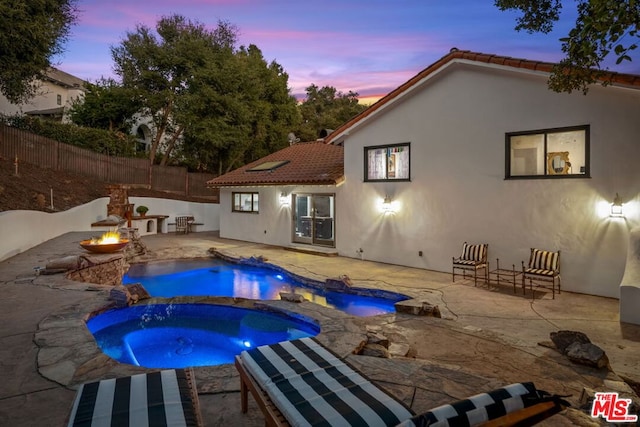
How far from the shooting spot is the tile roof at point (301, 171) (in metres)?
14.1

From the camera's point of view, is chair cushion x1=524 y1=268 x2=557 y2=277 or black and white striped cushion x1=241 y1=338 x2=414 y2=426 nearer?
black and white striped cushion x1=241 y1=338 x2=414 y2=426

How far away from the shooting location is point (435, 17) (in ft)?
54.1

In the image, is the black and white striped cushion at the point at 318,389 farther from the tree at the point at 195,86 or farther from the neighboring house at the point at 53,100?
the neighboring house at the point at 53,100

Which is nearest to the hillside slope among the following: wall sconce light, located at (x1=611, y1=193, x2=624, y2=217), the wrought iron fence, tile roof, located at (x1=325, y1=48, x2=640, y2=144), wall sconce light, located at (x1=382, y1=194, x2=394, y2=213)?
the wrought iron fence

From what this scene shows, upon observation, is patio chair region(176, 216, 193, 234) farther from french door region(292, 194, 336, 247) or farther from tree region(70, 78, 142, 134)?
tree region(70, 78, 142, 134)

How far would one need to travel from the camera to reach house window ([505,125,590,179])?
8.69 m

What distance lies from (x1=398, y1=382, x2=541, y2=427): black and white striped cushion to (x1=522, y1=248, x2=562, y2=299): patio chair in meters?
7.13

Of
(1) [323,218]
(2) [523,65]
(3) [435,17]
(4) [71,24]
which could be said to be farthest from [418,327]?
(4) [71,24]

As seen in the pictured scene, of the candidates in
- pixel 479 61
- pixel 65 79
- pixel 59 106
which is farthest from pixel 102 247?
pixel 65 79

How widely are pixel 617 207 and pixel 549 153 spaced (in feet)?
6.31

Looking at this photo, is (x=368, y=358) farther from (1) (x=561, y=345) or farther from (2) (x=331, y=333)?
(1) (x=561, y=345)

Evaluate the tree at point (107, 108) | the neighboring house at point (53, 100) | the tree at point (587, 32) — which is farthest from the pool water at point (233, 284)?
the neighboring house at point (53, 100)

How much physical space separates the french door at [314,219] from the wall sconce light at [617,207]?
839cm

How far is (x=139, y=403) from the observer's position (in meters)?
2.49
